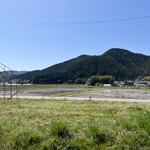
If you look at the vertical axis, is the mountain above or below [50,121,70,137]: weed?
above

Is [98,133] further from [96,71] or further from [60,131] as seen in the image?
[96,71]

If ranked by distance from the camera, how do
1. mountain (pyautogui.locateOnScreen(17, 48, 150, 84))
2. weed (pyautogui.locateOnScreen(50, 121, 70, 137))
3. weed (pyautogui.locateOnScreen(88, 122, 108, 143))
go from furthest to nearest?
mountain (pyautogui.locateOnScreen(17, 48, 150, 84)) < weed (pyautogui.locateOnScreen(50, 121, 70, 137)) < weed (pyautogui.locateOnScreen(88, 122, 108, 143))

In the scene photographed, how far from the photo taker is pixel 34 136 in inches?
145

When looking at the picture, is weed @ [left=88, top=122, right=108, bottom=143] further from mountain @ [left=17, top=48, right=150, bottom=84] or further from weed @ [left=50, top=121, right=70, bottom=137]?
mountain @ [left=17, top=48, right=150, bottom=84]

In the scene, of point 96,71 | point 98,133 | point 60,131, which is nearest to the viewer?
point 98,133

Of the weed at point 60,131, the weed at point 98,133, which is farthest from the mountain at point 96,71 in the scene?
the weed at point 98,133

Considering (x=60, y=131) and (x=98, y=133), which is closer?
(x=98, y=133)

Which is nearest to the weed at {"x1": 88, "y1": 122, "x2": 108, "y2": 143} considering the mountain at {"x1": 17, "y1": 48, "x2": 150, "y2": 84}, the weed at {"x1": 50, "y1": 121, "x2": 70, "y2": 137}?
the weed at {"x1": 50, "y1": 121, "x2": 70, "y2": 137}

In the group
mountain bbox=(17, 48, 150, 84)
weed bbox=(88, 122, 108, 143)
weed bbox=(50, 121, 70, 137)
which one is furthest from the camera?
mountain bbox=(17, 48, 150, 84)

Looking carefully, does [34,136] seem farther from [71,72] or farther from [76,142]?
[71,72]

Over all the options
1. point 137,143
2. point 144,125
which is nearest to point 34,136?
point 137,143

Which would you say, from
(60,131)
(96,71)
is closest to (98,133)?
(60,131)

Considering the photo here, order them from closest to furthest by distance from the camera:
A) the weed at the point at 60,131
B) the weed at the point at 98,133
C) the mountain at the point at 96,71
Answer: the weed at the point at 98,133 < the weed at the point at 60,131 < the mountain at the point at 96,71

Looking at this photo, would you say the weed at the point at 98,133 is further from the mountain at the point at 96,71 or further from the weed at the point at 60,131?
the mountain at the point at 96,71
